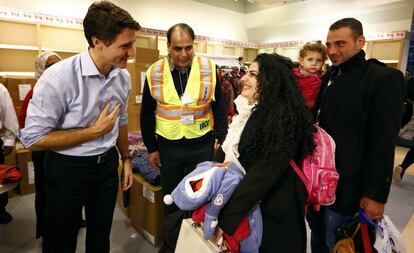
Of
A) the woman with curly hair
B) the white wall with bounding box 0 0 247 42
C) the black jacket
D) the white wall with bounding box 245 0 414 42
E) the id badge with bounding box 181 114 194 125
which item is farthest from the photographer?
the white wall with bounding box 245 0 414 42

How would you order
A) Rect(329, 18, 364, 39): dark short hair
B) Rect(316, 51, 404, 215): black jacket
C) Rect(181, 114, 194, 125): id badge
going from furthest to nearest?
Rect(181, 114, 194, 125): id badge, Rect(329, 18, 364, 39): dark short hair, Rect(316, 51, 404, 215): black jacket

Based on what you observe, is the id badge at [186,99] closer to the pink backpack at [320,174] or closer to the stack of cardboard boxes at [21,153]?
the pink backpack at [320,174]

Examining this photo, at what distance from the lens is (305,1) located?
767 cm

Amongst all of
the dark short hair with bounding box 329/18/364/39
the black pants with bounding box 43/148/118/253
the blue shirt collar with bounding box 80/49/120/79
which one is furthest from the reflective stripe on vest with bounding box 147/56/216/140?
the dark short hair with bounding box 329/18/364/39

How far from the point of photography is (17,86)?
3.18 m

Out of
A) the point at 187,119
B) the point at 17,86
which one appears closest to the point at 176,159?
the point at 187,119

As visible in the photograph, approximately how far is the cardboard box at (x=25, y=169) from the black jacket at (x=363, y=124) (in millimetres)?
3226

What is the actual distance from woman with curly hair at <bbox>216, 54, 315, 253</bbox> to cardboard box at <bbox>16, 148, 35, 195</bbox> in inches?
116

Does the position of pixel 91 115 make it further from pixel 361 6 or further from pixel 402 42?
pixel 361 6

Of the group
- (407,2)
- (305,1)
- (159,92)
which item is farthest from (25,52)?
(407,2)

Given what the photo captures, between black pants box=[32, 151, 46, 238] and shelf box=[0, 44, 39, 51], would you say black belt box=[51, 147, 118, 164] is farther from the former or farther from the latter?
shelf box=[0, 44, 39, 51]

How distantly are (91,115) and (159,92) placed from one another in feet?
2.19

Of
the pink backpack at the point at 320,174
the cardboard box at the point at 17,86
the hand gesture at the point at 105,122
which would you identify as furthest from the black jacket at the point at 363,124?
the cardboard box at the point at 17,86

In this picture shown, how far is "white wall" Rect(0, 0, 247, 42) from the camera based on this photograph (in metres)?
5.46
